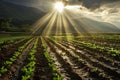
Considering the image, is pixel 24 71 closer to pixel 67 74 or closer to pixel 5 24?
pixel 67 74

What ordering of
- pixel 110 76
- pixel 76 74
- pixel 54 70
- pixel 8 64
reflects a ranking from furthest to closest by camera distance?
1. pixel 8 64
2. pixel 54 70
3. pixel 76 74
4. pixel 110 76

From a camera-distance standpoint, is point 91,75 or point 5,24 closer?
point 91,75

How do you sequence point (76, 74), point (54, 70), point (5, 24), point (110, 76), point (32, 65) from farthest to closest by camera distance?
point (5, 24), point (32, 65), point (54, 70), point (76, 74), point (110, 76)

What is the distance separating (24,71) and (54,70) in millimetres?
2138

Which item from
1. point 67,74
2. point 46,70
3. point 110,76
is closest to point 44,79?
point 67,74

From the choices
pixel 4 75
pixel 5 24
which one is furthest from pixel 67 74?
pixel 5 24

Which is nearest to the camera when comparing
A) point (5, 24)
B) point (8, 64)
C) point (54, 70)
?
point (54, 70)

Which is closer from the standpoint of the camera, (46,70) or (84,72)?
(84,72)

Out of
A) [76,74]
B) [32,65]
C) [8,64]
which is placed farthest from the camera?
[8,64]

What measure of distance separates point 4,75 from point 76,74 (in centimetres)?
475

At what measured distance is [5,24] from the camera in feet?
409

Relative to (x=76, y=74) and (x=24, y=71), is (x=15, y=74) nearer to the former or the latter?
(x=24, y=71)

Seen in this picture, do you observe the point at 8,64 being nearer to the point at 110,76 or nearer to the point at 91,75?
the point at 91,75

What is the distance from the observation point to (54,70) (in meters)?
15.7
